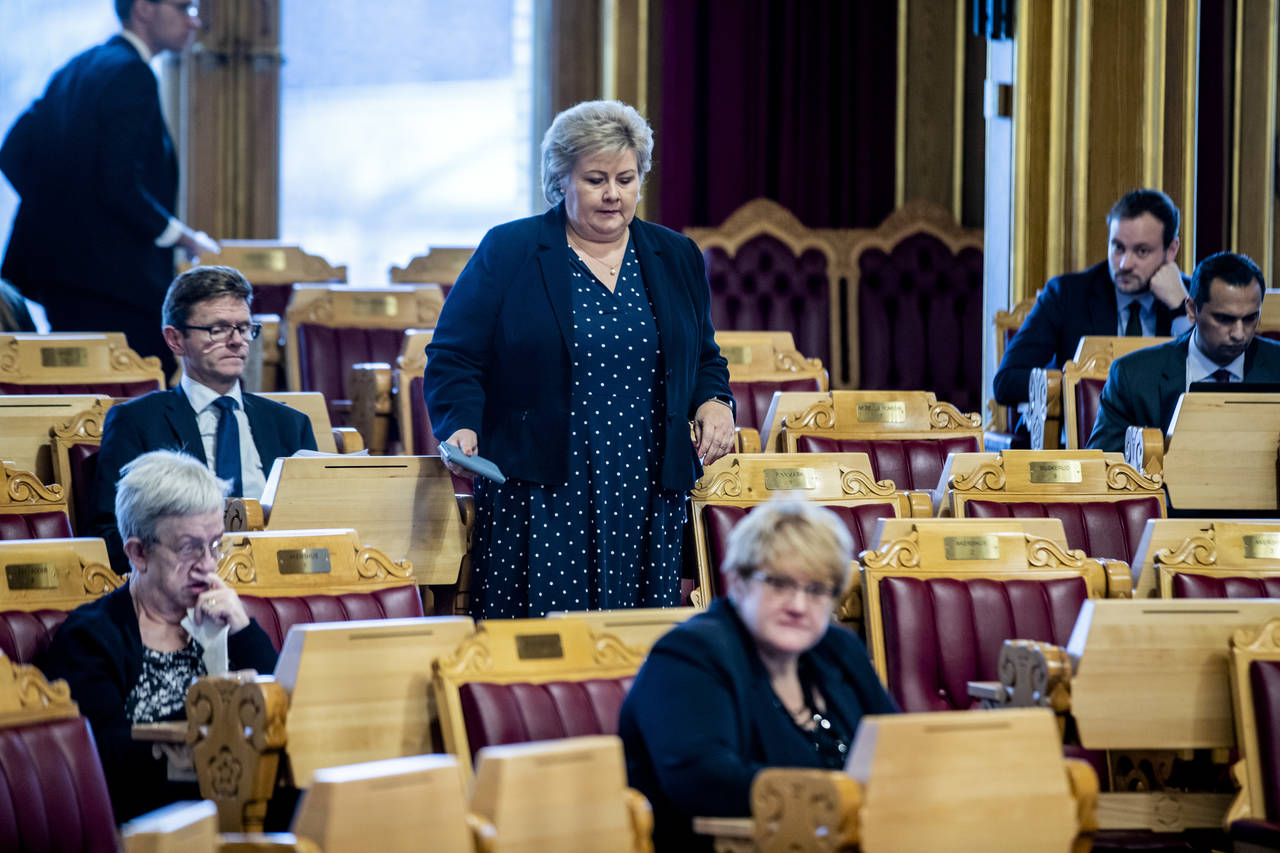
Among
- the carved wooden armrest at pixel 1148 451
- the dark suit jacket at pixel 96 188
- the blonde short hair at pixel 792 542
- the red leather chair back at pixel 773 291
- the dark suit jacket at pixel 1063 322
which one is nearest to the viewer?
the blonde short hair at pixel 792 542

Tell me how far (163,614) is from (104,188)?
3.15 m

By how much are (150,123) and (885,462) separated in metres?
2.67

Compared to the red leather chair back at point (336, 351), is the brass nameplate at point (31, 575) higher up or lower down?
lower down

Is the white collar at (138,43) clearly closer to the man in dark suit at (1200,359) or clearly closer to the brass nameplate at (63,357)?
the brass nameplate at (63,357)

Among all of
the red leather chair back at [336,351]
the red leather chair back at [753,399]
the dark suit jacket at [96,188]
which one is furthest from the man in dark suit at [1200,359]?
the dark suit jacket at [96,188]

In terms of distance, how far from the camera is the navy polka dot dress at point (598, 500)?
118 inches

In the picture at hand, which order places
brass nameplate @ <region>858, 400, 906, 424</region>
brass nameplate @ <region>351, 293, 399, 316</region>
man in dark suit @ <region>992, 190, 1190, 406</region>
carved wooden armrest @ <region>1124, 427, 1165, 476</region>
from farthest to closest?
brass nameplate @ <region>351, 293, 399, 316</region>
man in dark suit @ <region>992, 190, 1190, 406</region>
brass nameplate @ <region>858, 400, 906, 424</region>
carved wooden armrest @ <region>1124, 427, 1165, 476</region>

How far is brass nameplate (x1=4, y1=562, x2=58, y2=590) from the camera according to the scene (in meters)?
2.64

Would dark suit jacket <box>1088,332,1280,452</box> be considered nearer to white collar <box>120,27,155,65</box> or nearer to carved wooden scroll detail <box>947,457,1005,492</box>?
carved wooden scroll detail <box>947,457,1005,492</box>

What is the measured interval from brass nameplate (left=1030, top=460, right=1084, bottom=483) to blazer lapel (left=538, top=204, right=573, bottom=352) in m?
1.23

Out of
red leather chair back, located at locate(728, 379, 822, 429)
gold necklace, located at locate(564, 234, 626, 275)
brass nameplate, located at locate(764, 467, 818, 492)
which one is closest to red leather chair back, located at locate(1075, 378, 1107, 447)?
red leather chair back, located at locate(728, 379, 822, 429)

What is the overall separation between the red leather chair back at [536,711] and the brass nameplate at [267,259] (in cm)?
425

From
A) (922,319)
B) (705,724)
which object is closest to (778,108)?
(922,319)

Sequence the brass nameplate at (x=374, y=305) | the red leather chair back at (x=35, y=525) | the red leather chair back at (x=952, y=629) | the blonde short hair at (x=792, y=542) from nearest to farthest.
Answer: the blonde short hair at (x=792, y=542)
the red leather chair back at (x=952, y=629)
the red leather chair back at (x=35, y=525)
the brass nameplate at (x=374, y=305)
